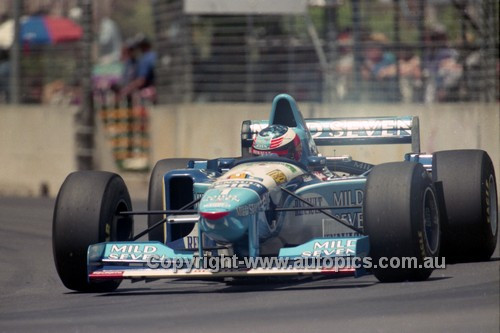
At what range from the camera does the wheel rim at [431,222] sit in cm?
881

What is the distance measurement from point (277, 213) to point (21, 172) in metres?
9.39

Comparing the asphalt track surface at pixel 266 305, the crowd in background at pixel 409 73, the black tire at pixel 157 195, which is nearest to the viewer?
the asphalt track surface at pixel 266 305

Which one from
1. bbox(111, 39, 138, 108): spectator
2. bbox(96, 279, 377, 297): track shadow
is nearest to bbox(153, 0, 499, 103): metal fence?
bbox(111, 39, 138, 108): spectator

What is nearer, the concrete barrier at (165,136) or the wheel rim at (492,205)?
the wheel rim at (492,205)

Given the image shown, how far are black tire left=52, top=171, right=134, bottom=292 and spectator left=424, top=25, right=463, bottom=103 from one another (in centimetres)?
789

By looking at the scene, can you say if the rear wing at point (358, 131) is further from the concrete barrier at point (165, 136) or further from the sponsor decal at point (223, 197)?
the concrete barrier at point (165, 136)

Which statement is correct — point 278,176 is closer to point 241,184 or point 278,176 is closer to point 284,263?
point 241,184

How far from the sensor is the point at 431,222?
29.1ft

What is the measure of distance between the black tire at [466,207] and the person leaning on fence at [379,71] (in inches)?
269

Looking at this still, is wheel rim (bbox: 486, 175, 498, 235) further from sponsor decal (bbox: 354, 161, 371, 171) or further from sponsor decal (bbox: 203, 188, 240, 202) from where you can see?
sponsor decal (bbox: 203, 188, 240, 202)

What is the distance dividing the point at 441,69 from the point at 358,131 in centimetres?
615

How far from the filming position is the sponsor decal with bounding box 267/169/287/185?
29.3 feet

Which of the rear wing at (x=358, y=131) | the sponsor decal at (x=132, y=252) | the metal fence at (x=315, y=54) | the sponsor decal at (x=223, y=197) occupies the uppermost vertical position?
the metal fence at (x=315, y=54)

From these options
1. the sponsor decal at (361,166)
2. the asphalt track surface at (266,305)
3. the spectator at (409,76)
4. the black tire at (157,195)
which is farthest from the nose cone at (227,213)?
the spectator at (409,76)
